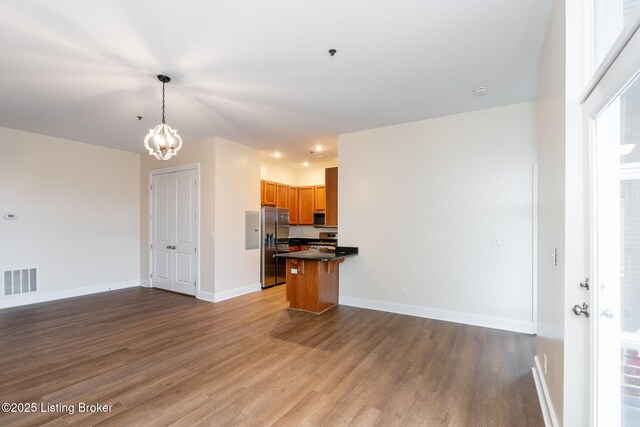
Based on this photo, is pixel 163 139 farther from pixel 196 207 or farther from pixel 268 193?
pixel 268 193

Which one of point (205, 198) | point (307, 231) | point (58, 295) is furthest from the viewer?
point (307, 231)

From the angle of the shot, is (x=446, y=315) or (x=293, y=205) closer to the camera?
(x=446, y=315)

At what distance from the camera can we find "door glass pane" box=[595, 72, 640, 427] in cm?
118

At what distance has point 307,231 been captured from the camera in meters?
7.94

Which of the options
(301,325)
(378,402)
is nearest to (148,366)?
(301,325)

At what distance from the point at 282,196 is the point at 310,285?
3.30 meters

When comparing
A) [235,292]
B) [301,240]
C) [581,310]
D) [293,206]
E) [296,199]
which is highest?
[296,199]

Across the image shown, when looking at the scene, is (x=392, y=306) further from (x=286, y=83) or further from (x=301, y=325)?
(x=286, y=83)

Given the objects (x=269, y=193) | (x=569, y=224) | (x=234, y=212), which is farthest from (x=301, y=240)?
(x=569, y=224)

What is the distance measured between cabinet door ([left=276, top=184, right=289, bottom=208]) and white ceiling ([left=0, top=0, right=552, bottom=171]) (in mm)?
2897

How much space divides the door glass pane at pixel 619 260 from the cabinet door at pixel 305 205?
642cm

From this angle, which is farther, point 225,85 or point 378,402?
point 225,85

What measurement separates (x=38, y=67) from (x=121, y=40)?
1156 millimetres

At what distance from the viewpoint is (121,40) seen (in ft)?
7.91
